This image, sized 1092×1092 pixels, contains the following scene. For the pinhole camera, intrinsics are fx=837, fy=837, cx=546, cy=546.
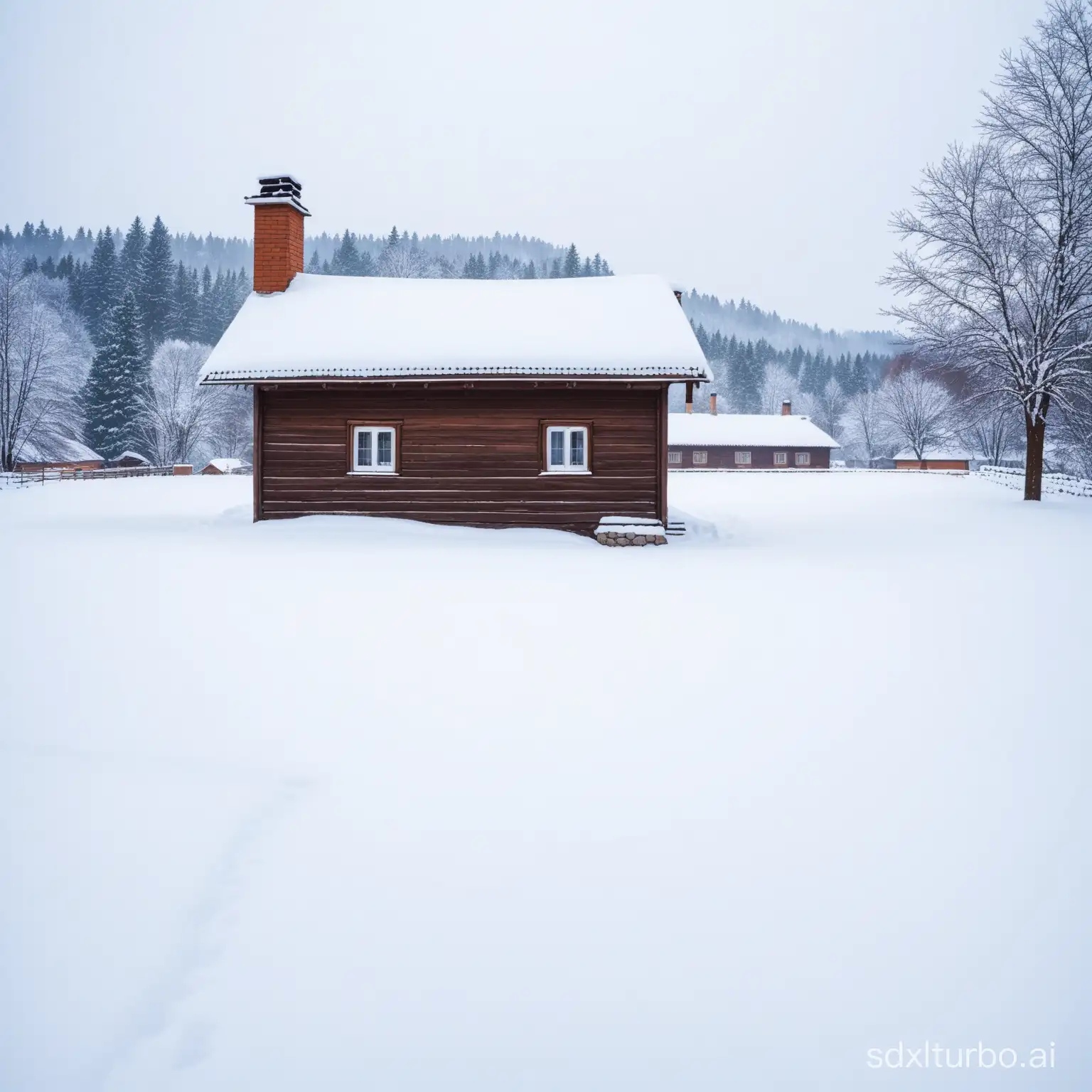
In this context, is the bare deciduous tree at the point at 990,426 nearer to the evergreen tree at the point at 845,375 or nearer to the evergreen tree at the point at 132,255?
the evergreen tree at the point at 845,375

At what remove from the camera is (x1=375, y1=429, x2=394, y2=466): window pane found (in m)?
18.8

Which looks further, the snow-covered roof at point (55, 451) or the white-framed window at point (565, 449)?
the snow-covered roof at point (55, 451)

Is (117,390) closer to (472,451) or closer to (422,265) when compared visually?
(422,265)

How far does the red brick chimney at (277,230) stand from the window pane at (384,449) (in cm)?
588

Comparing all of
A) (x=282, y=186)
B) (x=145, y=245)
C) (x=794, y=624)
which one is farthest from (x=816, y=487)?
(x=145, y=245)

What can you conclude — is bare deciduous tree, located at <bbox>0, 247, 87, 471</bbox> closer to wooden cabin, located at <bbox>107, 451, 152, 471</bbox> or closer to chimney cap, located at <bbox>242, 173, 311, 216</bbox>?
wooden cabin, located at <bbox>107, 451, 152, 471</bbox>

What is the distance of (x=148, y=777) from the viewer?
202 inches

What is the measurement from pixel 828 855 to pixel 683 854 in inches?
28.7

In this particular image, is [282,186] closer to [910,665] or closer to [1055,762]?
[910,665]

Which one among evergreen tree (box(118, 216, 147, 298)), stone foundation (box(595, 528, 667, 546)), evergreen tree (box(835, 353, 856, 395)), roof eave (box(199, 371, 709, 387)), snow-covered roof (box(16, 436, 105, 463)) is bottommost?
stone foundation (box(595, 528, 667, 546))

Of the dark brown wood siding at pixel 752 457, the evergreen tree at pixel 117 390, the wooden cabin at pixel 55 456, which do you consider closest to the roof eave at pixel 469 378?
the wooden cabin at pixel 55 456

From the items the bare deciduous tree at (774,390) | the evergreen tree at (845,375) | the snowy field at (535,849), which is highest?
the evergreen tree at (845,375)

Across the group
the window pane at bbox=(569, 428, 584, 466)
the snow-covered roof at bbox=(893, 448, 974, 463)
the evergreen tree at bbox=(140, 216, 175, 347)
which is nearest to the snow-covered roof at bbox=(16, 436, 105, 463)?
the evergreen tree at bbox=(140, 216, 175, 347)

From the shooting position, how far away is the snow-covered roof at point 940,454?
81.1 meters
